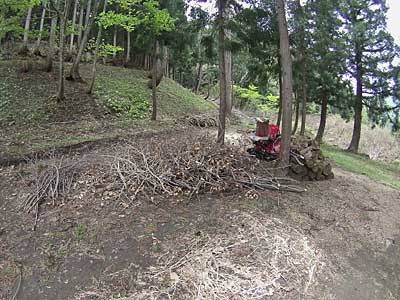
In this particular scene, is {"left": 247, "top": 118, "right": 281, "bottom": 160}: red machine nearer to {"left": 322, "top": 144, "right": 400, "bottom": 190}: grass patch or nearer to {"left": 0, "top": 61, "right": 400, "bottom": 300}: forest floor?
{"left": 0, "top": 61, "right": 400, "bottom": 300}: forest floor

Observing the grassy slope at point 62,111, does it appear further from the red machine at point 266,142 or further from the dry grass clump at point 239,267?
the dry grass clump at point 239,267

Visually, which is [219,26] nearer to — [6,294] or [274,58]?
[274,58]

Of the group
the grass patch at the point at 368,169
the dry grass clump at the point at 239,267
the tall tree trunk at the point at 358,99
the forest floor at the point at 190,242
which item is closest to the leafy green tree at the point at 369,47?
the tall tree trunk at the point at 358,99

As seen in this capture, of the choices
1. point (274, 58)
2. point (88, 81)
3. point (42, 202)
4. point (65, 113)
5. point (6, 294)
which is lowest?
point (6, 294)

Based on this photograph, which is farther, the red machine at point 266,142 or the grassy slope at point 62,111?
the grassy slope at point 62,111

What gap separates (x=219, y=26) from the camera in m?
5.98

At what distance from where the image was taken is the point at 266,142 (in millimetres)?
5824

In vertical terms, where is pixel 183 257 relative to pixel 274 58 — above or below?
below

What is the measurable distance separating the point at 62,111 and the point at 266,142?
5.42 metres

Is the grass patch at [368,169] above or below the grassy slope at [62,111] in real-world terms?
below

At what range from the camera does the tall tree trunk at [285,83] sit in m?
4.76

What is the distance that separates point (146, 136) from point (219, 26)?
9.26 feet

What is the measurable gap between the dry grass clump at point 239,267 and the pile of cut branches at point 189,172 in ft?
2.94

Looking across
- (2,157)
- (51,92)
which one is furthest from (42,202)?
(51,92)
